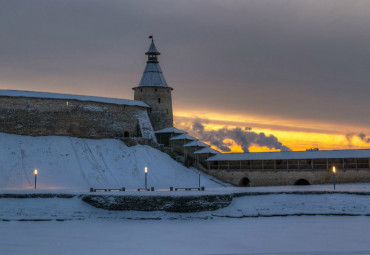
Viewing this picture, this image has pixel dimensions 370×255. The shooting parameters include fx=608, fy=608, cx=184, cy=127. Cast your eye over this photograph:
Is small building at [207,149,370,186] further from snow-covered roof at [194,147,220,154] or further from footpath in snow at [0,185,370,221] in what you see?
footpath in snow at [0,185,370,221]

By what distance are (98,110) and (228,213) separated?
30.1m

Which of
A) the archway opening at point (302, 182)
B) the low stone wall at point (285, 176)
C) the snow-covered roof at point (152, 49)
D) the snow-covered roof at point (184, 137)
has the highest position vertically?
the snow-covered roof at point (152, 49)

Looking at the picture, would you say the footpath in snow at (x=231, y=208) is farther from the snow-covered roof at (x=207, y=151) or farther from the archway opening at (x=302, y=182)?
the snow-covered roof at (x=207, y=151)

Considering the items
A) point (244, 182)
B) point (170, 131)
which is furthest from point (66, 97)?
point (244, 182)

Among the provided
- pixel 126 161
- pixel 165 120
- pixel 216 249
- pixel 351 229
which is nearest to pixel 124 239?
pixel 216 249

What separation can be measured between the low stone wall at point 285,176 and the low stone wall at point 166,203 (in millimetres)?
20850

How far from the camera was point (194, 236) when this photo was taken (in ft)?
107

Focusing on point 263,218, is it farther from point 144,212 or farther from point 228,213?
point 144,212

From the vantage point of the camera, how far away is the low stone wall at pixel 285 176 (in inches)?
2250

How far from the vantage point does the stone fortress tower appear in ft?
246

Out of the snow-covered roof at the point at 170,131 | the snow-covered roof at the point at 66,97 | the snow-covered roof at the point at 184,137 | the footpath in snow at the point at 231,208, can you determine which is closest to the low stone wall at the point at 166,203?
the footpath in snow at the point at 231,208

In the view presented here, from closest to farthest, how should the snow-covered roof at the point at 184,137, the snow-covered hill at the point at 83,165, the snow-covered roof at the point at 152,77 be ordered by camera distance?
the snow-covered hill at the point at 83,165
the snow-covered roof at the point at 184,137
the snow-covered roof at the point at 152,77

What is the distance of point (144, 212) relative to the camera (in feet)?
130

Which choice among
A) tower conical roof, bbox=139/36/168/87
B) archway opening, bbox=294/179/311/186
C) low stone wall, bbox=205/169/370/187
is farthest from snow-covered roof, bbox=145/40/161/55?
archway opening, bbox=294/179/311/186
